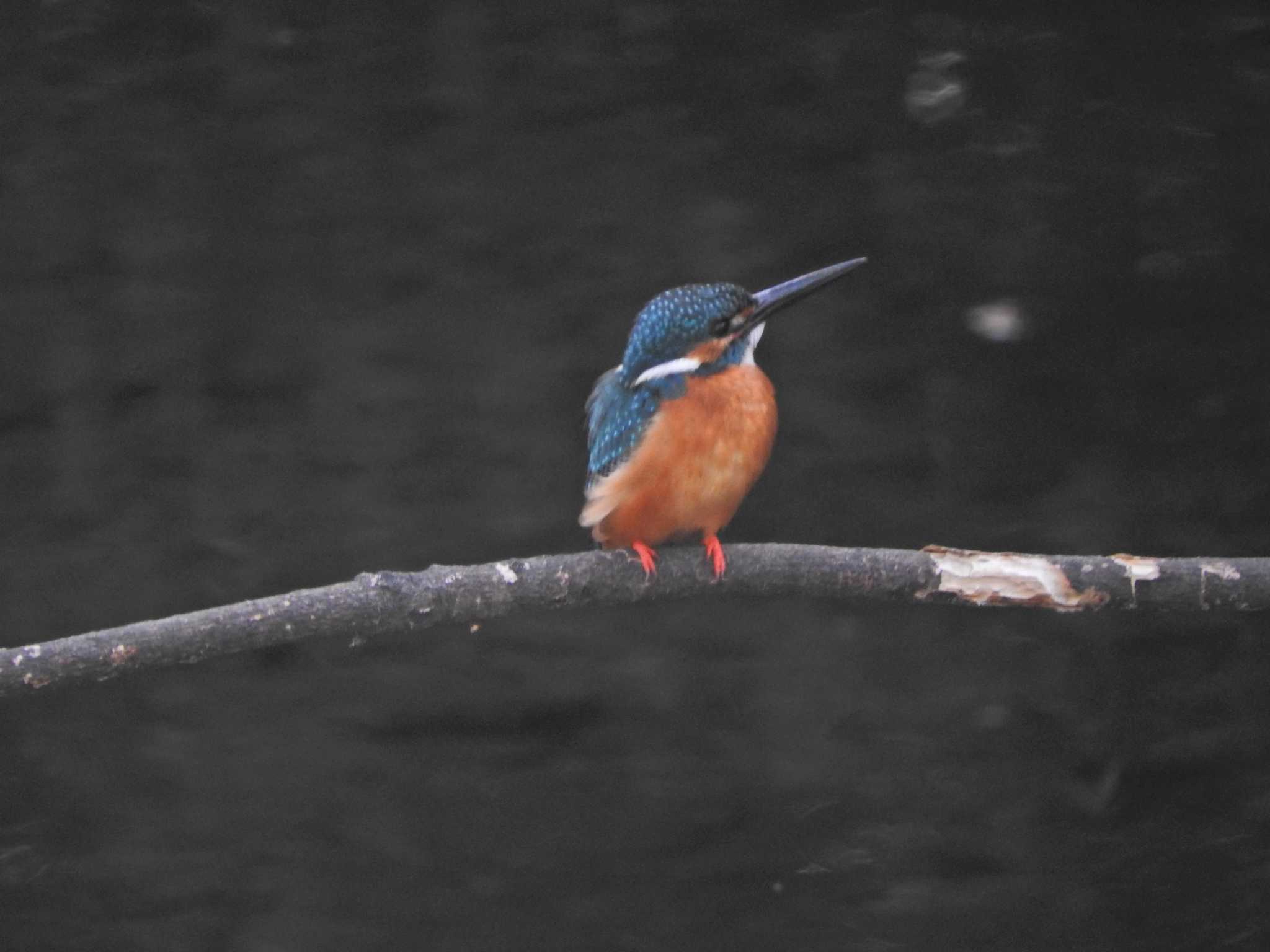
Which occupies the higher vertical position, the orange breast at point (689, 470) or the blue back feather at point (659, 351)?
the blue back feather at point (659, 351)

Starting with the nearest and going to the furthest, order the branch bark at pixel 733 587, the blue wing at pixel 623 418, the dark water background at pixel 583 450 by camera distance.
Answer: the branch bark at pixel 733 587 < the blue wing at pixel 623 418 < the dark water background at pixel 583 450

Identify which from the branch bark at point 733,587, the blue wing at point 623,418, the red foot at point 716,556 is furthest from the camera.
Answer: the blue wing at point 623,418

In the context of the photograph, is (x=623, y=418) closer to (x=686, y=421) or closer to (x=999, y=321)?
(x=686, y=421)

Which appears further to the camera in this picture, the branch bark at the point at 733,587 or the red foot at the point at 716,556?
the red foot at the point at 716,556

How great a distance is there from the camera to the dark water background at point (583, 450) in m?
2.09

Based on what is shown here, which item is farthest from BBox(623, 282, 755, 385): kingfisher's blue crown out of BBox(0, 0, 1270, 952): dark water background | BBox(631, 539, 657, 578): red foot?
BBox(0, 0, 1270, 952): dark water background

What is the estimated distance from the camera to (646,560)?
1.62 m

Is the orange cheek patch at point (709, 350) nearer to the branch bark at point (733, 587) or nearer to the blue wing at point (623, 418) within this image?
the blue wing at point (623, 418)

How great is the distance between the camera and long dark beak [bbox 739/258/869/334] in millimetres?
1713

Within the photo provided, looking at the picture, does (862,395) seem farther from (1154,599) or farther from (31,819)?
(31,819)

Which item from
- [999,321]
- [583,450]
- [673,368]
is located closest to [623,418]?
[673,368]

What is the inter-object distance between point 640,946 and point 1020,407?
1.10 m

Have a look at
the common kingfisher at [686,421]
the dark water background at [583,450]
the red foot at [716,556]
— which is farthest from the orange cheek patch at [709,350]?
the dark water background at [583,450]

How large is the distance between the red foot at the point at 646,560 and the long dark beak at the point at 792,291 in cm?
33
